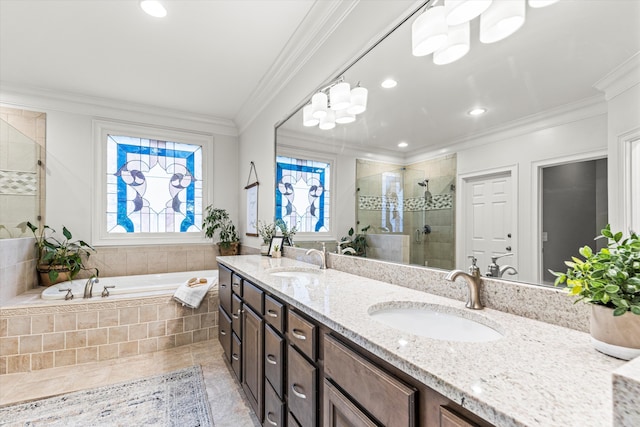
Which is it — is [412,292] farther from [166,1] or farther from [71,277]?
[71,277]

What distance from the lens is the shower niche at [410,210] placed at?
1.34 m

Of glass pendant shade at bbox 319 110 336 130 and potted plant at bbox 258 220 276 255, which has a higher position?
glass pendant shade at bbox 319 110 336 130

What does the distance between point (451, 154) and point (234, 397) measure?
2081 mm

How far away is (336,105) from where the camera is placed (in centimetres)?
→ 198

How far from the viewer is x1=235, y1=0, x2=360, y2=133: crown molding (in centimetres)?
200

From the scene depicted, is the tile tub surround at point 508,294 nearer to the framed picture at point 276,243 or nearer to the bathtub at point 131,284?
the framed picture at point 276,243

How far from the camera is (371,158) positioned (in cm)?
183

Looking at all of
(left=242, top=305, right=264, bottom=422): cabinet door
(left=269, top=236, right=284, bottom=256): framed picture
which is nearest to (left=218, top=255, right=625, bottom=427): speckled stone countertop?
(left=242, top=305, right=264, bottom=422): cabinet door

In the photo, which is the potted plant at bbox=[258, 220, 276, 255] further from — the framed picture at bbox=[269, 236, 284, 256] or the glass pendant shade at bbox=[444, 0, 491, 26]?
the glass pendant shade at bbox=[444, 0, 491, 26]

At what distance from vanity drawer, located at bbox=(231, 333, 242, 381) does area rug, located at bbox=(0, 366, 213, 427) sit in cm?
26

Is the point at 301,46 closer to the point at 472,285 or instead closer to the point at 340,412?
the point at 472,285

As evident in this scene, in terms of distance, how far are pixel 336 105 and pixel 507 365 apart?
1.70 m

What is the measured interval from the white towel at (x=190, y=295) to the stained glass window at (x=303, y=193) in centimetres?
107

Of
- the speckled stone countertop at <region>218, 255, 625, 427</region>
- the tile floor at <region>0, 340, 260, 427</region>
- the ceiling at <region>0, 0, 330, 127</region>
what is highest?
the ceiling at <region>0, 0, 330, 127</region>
